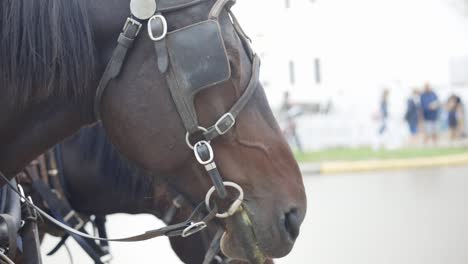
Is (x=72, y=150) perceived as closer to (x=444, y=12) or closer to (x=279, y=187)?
(x=279, y=187)

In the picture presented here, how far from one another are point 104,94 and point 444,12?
29.6 metres

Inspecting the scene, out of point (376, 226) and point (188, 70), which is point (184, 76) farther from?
point (376, 226)

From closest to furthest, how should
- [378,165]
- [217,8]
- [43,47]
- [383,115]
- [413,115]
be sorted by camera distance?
[43,47] → [217,8] → [378,165] → [383,115] → [413,115]

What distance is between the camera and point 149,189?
3570 millimetres

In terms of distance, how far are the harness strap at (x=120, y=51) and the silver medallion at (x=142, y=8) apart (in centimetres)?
2

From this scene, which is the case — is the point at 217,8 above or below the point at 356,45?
above

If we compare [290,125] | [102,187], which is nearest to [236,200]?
[102,187]

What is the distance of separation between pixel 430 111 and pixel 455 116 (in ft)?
3.31

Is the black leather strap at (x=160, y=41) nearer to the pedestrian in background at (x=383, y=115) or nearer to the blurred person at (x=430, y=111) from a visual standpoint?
the pedestrian in background at (x=383, y=115)

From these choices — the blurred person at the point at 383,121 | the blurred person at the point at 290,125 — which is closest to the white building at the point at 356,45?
the blurred person at the point at 290,125

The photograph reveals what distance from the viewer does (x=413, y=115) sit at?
20625 millimetres

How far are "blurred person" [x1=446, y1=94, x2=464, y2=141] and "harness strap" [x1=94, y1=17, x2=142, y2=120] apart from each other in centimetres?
1979

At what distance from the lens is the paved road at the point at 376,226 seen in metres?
7.09

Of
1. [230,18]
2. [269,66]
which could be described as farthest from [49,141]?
[269,66]
